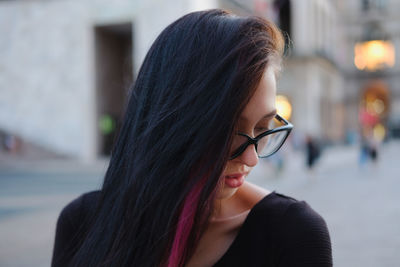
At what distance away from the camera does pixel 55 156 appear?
22578 mm

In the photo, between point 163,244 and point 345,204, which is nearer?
point 163,244

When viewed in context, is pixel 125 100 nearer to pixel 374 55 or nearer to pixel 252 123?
pixel 252 123

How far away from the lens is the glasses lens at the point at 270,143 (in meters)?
1.31

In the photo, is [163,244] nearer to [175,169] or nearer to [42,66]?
[175,169]

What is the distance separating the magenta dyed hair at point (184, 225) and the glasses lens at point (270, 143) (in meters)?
0.23

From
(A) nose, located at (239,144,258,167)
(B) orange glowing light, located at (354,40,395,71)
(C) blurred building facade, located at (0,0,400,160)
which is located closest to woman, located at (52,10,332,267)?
(A) nose, located at (239,144,258,167)

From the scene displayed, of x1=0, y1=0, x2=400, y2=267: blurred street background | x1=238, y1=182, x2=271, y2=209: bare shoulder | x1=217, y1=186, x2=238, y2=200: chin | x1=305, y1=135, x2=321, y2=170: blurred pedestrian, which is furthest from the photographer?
x1=305, y1=135, x2=321, y2=170: blurred pedestrian

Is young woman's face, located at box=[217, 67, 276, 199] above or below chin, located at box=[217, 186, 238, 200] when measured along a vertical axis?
above

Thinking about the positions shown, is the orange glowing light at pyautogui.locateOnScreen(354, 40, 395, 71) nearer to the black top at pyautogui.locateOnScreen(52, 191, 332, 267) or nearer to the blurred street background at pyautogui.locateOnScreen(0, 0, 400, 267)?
the blurred street background at pyautogui.locateOnScreen(0, 0, 400, 267)

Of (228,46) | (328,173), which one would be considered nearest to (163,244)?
(228,46)

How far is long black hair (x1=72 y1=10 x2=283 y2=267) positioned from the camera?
1177 mm

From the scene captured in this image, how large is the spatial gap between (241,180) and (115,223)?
0.40 meters

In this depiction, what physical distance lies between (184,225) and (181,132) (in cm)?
27

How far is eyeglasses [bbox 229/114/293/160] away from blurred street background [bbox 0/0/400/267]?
1.76 feet
